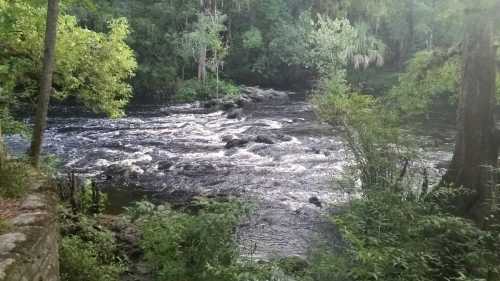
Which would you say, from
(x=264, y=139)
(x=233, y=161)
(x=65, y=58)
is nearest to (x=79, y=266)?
(x=65, y=58)

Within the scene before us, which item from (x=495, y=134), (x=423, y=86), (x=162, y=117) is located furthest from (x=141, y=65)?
(x=495, y=134)

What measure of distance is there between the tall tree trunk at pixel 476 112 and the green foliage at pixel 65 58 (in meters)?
8.88

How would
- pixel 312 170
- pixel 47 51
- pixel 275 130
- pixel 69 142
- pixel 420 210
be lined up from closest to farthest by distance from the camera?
pixel 420 210, pixel 47 51, pixel 312 170, pixel 69 142, pixel 275 130

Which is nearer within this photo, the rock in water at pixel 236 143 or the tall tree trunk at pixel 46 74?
the tall tree trunk at pixel 46 74

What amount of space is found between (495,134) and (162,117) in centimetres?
2346

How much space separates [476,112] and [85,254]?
939cm

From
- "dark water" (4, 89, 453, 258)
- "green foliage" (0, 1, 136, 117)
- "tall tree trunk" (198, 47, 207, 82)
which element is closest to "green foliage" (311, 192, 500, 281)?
"dark water" (4, 89, 453, 258)

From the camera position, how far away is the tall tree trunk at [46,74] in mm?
9070

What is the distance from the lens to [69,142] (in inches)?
926

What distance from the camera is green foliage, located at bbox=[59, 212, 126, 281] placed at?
24.9 feet

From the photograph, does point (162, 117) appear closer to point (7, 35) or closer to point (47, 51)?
point (7, 35)

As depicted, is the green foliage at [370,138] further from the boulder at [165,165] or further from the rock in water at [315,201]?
the boulder at [165,165]


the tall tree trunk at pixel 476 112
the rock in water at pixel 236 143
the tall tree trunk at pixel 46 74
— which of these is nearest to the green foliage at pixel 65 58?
the tall tree trunk at pixel 46 74

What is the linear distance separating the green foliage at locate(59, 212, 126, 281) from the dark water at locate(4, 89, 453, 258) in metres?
3.21
